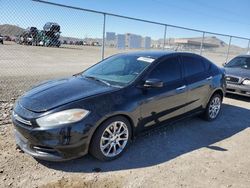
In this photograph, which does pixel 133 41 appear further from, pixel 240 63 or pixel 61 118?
pixel 61 118

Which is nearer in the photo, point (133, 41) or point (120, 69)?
point (120, 69)

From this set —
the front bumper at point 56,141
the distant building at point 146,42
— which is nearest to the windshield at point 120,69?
the front bumper at point 56,141

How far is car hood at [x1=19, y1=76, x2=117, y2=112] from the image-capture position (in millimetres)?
3281

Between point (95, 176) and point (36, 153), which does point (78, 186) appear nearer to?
point (95, 176)

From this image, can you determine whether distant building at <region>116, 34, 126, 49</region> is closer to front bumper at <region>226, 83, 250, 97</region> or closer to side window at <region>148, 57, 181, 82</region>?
front bumper at <region>226, 83, 250, 97</region>

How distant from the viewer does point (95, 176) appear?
3217 mm

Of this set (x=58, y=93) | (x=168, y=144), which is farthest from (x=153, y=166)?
(x=58, y=93)

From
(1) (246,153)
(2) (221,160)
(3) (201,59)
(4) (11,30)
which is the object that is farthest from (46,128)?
(4) (11,30)

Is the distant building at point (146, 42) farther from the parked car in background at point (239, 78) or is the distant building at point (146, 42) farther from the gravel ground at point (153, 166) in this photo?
the gravel ground at point (153, 166)

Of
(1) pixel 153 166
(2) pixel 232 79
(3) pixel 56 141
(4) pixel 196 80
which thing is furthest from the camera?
(2) pixel 232 79

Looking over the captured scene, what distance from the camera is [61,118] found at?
3090 mm

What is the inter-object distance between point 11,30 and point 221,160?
665cm

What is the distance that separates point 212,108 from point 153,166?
274 centimetres

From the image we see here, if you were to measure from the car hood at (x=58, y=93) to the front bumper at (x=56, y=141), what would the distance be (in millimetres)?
315
